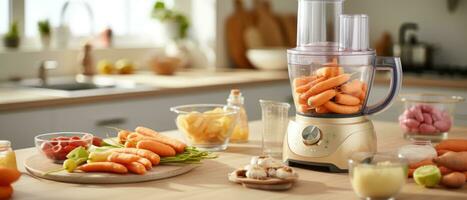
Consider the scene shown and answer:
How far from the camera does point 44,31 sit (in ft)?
13.9

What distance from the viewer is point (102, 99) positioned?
3.52 m

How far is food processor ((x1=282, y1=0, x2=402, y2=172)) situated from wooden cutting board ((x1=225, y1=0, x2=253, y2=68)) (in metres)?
2.94

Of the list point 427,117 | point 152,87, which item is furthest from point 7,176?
point 152,87

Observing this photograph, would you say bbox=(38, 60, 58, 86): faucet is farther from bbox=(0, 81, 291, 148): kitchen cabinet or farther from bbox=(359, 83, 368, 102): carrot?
bbox=(359, 83, 368, 102): carrot

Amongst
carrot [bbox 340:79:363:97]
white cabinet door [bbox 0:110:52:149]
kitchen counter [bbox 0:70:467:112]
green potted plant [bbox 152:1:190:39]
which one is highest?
green potted plant [bbox 152:1:190:39]

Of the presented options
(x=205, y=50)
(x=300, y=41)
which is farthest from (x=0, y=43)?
(x=300, y=41)

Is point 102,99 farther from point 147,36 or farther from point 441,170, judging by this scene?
point 441,170

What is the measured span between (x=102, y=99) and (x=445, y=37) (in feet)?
7.85

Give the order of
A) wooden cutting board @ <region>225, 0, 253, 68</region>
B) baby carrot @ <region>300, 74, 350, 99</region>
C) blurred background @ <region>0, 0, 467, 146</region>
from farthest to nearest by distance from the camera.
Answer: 1. wooden cutting board @ <region>225, 0, 253, 68</region>
2. blurred background @ <region>0, 0, 467, 146</region>
3. baby carrot @ <region>300, 74, 350, 99</region>

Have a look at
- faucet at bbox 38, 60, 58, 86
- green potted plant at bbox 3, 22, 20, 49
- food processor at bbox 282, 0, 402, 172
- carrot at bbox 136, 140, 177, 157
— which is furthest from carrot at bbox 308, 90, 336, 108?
green potted plant at bbox 3, 22, 20, 49

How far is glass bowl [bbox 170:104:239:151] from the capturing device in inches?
84.7

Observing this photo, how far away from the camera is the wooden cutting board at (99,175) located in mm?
1736

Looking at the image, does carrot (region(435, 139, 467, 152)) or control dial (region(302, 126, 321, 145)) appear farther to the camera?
carrot (region(435, 139, 467, 152))

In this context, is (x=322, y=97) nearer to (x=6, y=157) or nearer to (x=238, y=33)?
(x=6, y=157)
